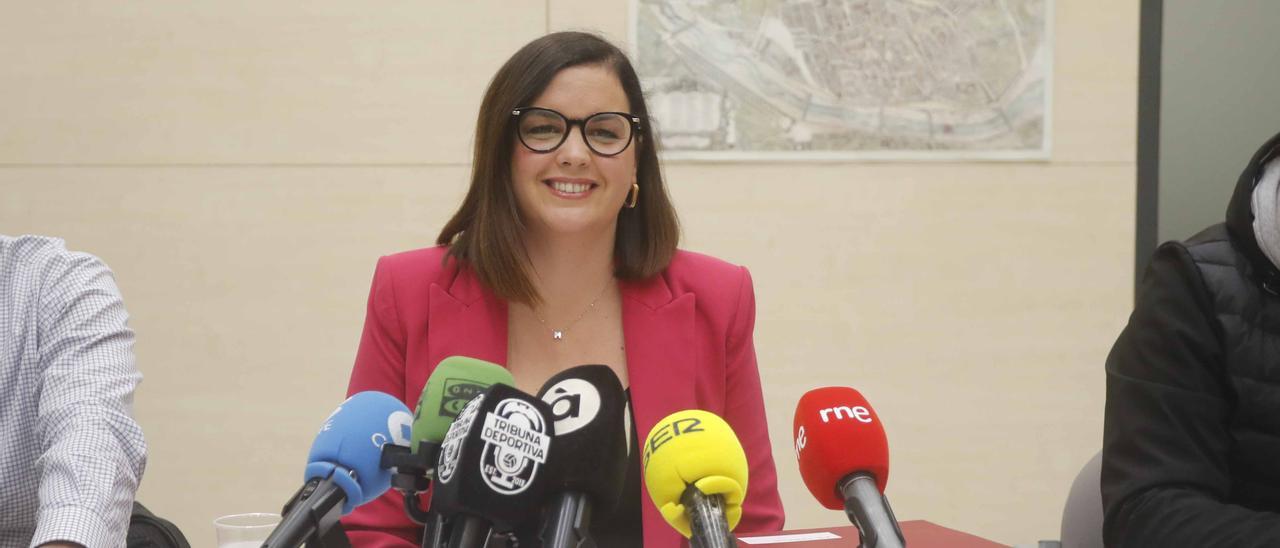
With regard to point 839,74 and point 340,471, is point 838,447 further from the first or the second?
point 839,74

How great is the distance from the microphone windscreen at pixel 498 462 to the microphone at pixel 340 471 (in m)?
0.13

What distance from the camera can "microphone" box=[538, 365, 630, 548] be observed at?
3.44ft

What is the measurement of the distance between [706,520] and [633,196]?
47.9 inches

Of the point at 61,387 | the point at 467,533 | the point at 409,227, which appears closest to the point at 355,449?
the point at 467,533

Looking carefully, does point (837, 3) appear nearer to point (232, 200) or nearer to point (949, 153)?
point (949, 153)

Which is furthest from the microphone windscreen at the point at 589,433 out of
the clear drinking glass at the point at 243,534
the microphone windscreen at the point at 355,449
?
the clear drinking glass at the point at 243,534

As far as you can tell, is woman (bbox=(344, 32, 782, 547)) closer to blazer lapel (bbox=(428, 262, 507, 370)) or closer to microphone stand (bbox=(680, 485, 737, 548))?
blazer lapel (bbox=(428, 262, 507, 370))

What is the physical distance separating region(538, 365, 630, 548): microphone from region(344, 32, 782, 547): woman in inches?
34.3

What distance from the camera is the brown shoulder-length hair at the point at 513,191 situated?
2.04m

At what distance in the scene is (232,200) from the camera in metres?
3.55

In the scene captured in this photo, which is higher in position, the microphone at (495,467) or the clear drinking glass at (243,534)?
the microphone at (495,467)

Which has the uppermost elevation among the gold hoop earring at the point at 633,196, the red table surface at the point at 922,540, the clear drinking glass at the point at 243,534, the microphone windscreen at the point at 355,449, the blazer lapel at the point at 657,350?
the gold hoop earring at the point at 633,196

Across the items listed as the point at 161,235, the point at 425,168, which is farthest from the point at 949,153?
the point at 161,235

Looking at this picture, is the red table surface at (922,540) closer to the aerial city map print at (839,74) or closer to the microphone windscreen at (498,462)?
the microphone windscreen at (498,462)
